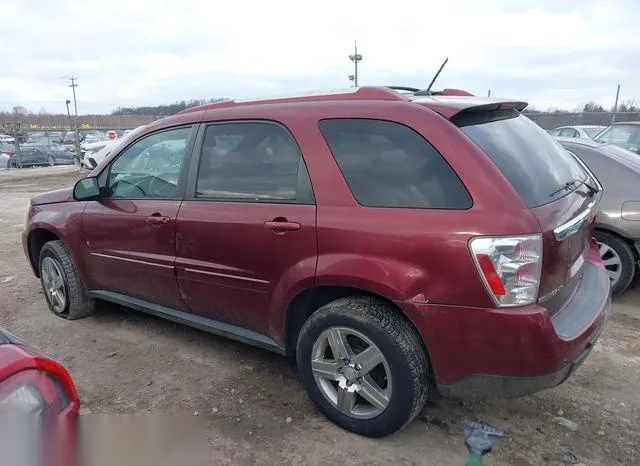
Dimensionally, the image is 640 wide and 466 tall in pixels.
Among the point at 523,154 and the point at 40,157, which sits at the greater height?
the point at 523,154

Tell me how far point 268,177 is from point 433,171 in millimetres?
1001

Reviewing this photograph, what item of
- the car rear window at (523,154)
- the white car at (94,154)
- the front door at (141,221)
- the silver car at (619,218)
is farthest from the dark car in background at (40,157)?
the car rear window at (523,154)

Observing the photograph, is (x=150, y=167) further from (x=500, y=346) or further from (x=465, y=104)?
(x=500, y=346)

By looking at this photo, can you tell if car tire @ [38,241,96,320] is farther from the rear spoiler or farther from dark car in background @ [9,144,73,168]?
dark car in background @ [9,144,73,168]

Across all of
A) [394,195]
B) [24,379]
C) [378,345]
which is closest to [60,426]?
[24,379]

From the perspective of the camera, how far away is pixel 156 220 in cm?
347

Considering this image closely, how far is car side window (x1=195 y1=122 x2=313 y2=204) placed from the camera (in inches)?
114

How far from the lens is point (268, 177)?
119 inches

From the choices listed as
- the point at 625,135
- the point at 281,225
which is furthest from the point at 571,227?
the point at 625,135

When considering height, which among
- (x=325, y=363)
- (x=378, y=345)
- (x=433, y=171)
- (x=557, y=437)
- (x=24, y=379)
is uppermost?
(x=433, y=171)

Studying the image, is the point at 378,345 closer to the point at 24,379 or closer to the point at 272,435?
the point at 272,435

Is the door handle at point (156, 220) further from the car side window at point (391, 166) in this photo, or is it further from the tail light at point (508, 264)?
the tail light at point (508, 264)

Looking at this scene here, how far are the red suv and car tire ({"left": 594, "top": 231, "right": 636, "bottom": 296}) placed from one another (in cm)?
143

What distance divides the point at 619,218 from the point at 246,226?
11.2ft
